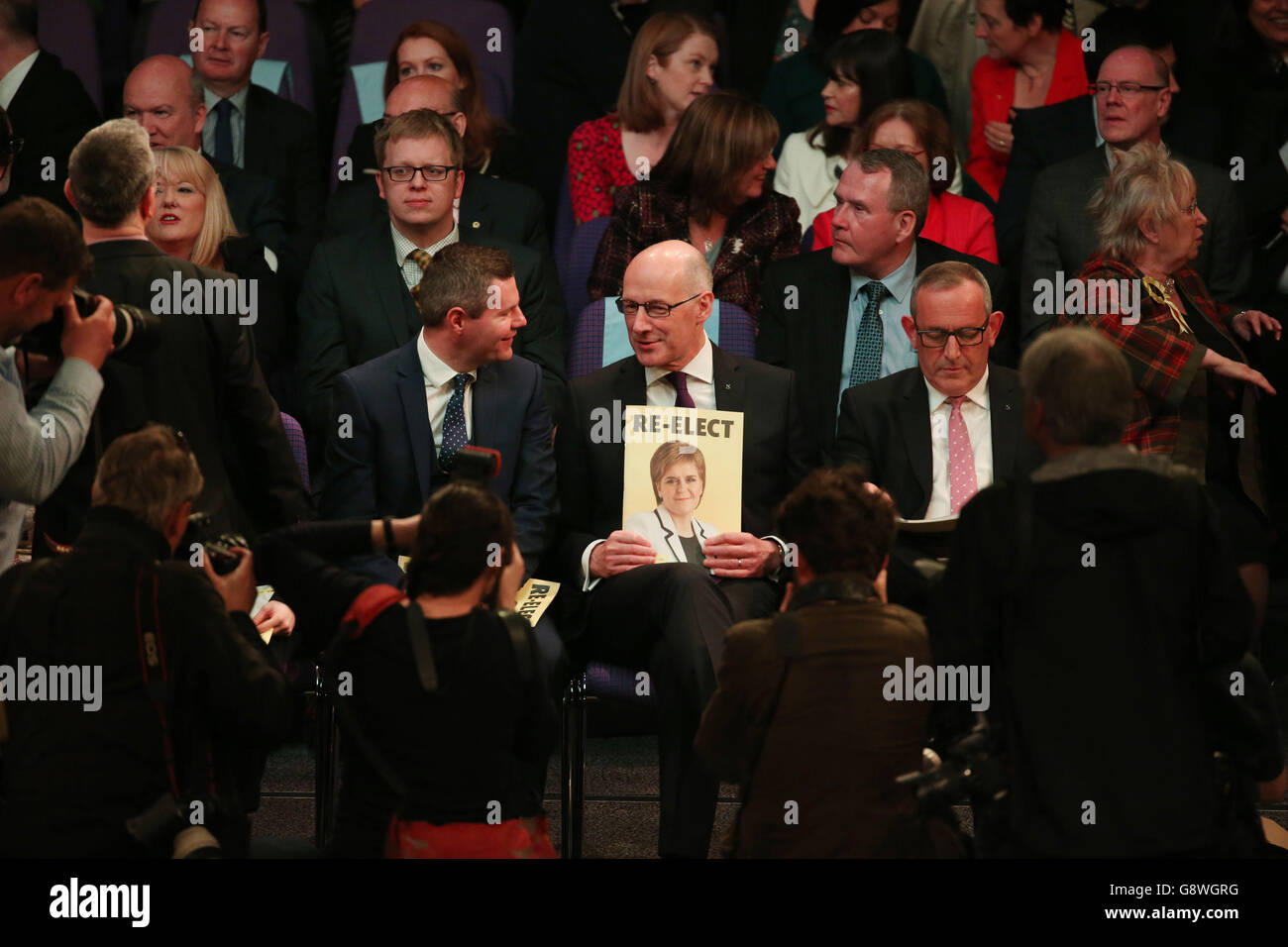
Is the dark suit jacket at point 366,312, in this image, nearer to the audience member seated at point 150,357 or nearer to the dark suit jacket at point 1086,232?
the audience member seated at point 150,357

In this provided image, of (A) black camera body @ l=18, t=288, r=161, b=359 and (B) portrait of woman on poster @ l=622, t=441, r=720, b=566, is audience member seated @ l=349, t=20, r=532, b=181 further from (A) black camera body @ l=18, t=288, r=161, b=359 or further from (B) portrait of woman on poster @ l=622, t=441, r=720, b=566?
(A) black camera body @ l=18, t=288, r=161, b=359

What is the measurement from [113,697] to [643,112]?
3.66 metres

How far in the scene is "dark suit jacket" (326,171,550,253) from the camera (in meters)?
5.88

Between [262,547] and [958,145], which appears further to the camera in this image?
[958,145]

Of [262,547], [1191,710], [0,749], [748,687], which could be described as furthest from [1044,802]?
[0,749]

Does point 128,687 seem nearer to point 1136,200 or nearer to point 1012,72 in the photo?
point 1136,200

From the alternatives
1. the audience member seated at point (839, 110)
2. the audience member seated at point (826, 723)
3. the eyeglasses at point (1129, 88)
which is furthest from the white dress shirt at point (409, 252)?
the audience member seated at point (826, 723)

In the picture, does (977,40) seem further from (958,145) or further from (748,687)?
(748,687)

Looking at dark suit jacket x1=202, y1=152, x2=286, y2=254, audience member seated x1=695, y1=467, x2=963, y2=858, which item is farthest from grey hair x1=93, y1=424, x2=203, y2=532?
dark suit jacket x1=202, y1=152, x2=286, y2=254

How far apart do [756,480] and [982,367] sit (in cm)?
74

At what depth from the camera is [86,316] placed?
365 cm

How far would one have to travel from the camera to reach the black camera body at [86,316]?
364 cm

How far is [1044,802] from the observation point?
321cm

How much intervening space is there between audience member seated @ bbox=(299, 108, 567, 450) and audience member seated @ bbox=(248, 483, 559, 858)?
2.08 meters
